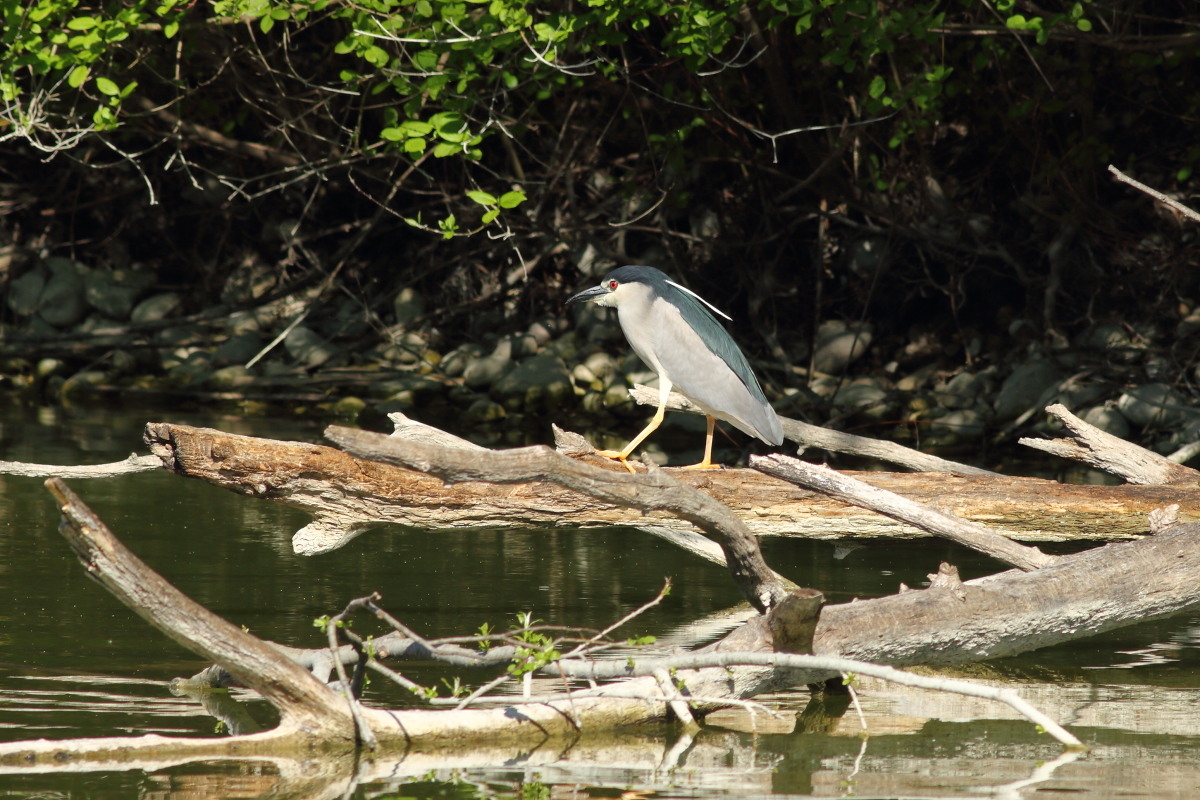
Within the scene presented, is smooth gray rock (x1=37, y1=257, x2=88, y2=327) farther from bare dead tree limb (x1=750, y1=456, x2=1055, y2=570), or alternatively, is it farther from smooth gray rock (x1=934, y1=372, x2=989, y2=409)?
bare dead tree limb (x1=750, y1=456, x2=1055, y2=570)

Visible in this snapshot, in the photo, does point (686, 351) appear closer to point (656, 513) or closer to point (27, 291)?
point (656, 513)

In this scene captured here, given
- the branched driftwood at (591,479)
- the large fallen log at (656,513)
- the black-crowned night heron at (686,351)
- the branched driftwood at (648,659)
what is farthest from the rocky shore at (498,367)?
the branched driftwood at (591,479)

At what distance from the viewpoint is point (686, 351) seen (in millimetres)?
5512

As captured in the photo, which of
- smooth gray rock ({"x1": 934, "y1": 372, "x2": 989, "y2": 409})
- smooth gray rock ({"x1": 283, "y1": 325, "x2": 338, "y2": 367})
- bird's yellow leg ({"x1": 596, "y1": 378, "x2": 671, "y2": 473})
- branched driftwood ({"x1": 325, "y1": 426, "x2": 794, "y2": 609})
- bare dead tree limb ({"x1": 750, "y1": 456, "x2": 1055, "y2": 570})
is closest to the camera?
branched driftwood ({"x1": 325, "y1": 426, "x2": 794, "y2": 609})

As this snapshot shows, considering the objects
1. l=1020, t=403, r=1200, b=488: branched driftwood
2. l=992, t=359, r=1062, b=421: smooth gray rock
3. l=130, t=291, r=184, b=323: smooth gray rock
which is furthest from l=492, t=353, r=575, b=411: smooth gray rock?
l=1020, t=403, r=1200, b=488: branched driftwood

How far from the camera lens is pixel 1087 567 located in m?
4.18

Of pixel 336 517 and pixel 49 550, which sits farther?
pixel 49 550

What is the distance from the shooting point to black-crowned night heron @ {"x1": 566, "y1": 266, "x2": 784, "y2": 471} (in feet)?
17.9

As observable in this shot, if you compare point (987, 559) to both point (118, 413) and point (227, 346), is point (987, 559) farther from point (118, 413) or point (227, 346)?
point (227, 346)

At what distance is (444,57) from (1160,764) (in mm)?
5500

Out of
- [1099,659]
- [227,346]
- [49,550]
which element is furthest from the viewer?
[227,346]

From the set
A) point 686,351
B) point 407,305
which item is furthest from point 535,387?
point 686,351

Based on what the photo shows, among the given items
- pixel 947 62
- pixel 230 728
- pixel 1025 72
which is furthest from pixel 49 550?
pixel 1025 72

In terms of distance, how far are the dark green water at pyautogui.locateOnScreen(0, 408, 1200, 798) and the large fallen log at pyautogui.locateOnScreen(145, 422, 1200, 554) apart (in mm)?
398
